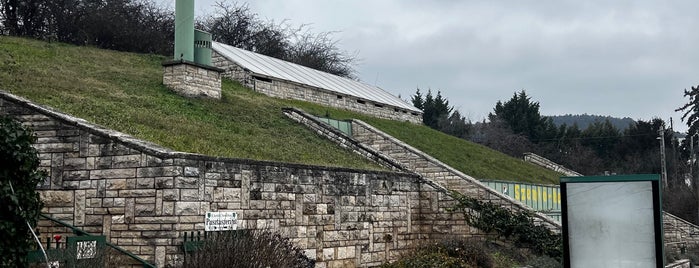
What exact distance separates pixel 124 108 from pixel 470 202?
9.29 m

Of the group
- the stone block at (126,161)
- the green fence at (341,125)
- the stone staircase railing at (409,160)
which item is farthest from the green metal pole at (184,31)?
the stone block at (126,161)

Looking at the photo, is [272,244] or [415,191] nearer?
[272,244]

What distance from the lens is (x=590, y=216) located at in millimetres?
9320

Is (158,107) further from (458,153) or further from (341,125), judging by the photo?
(458,153)

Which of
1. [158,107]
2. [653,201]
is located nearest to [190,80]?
[158,107]

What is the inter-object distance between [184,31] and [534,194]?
1281 cm

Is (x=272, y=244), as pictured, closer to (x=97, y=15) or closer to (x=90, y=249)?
(x=90, y=249)

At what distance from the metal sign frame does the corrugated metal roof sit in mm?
18593

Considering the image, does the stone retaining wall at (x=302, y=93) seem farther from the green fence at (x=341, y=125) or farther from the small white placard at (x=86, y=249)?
the small white placard at (x=86, y=249)

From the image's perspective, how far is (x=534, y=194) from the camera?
82.2 feet

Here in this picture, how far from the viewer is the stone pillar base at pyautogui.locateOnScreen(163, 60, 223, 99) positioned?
66.7 feet

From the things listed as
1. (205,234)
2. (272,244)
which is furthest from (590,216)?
(205,234)

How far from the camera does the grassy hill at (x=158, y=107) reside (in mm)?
15289

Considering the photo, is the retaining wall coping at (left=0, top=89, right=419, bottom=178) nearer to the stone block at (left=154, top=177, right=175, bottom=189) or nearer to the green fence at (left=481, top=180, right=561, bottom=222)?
the stone block at (left=154, top=177, right=175, bottom=189)
